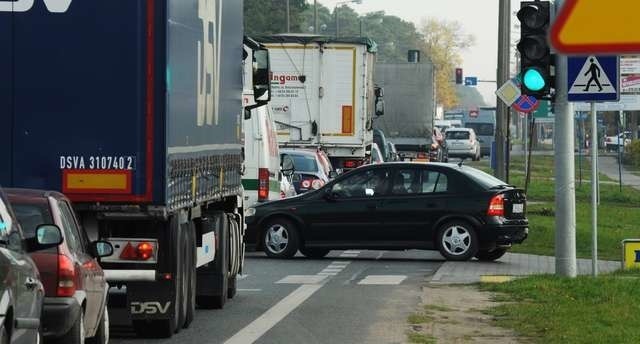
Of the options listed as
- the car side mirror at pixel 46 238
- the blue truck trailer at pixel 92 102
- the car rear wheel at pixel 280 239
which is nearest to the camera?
the car side mirror at pixel 46 238

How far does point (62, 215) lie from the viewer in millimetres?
10953

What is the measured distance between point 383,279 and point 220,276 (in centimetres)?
506

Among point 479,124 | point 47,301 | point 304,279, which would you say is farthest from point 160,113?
point 479,124

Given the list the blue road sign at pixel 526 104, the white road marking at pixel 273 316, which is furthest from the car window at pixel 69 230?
the blue road sign at pixel 526 104

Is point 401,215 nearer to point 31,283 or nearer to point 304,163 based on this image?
point 304,163

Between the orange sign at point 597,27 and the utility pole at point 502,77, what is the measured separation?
1385 inches

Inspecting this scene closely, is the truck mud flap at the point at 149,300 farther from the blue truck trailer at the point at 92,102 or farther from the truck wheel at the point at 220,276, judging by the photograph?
the truck wheel at the point at 220,276

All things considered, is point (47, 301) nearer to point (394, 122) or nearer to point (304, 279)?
point (304, 279)

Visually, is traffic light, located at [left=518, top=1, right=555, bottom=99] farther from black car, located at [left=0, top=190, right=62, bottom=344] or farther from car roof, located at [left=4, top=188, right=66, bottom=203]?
black car, located at [left=0, top=190, right=62, bottom=344]

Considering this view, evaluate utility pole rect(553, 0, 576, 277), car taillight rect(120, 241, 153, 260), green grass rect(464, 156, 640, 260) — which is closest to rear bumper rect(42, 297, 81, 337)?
car taillight rect(120, 241, 153, 260)

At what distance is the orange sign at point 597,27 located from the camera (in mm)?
5844

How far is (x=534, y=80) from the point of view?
19266 millimetres

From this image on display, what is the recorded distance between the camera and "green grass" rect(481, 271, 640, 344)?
1389 centimetres

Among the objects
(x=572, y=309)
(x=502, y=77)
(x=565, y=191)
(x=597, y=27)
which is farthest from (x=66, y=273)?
(x=502, y=77)
